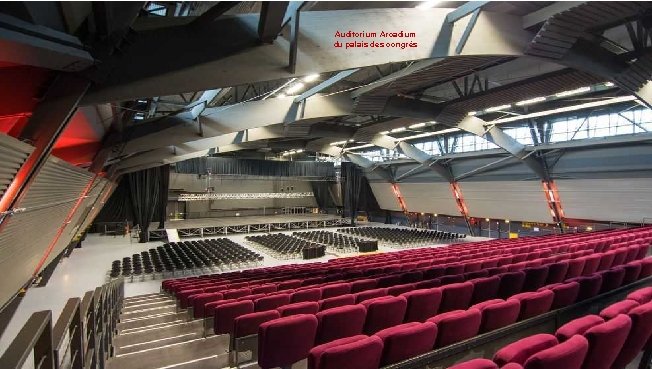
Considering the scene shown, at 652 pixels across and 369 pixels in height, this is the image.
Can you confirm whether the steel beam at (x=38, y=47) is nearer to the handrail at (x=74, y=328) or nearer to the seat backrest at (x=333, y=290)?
the handrail at (x=74, y=328)

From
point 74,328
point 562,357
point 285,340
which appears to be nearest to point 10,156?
point 74,328

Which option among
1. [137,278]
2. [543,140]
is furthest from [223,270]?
[543,140]

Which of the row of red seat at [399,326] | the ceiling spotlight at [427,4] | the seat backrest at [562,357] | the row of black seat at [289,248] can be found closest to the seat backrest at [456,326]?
the row of red seat at [399,326]

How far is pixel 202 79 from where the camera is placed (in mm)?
4855

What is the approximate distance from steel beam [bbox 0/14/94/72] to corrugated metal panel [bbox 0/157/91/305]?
93.3 inches

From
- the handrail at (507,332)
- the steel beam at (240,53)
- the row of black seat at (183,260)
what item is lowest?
the row of black seat at (183,260)

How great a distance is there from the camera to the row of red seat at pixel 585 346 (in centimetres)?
223

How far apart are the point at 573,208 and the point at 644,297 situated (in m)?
20.0

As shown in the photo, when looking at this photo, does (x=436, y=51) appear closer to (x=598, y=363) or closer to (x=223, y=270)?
(x=598, y=363)

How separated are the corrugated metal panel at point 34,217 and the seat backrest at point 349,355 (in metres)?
4.48

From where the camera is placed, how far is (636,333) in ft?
10.2

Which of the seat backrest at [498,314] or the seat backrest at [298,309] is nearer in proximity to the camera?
the seat backrest at [498,314]

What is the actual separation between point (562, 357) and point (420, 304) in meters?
2.28

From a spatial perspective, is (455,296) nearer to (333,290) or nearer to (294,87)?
(333,290)
